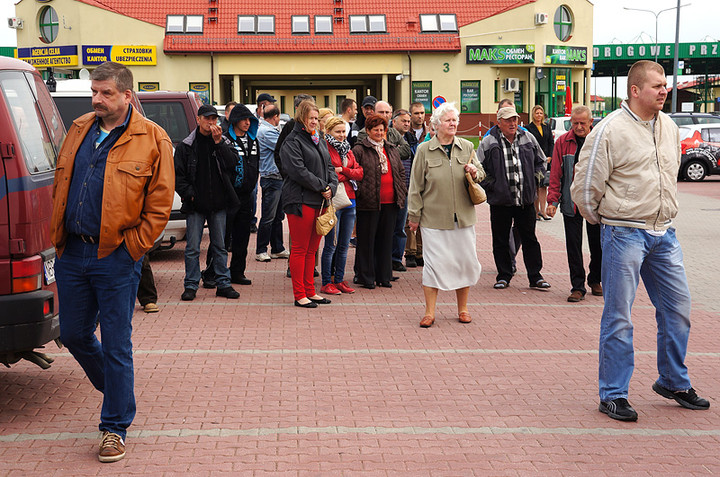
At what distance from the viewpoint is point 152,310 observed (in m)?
8.72

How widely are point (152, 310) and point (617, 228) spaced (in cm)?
481

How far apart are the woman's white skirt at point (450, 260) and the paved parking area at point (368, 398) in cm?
41

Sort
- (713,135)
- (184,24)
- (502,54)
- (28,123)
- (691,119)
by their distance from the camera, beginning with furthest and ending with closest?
(502,54)
(184,24)
(691,119)
(713,135)
(28,123)

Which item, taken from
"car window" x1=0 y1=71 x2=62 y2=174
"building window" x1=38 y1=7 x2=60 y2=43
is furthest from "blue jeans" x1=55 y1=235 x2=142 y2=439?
"building window" x1=38 y1=7 x2=60 y2=43

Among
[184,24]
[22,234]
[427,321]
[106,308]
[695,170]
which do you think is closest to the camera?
[106,308]

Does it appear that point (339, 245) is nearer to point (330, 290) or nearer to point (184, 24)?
point (330, 290)

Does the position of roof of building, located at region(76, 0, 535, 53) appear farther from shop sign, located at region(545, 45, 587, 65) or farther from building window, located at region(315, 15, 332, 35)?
shop sign, located at region(545, 45, 587, 65)

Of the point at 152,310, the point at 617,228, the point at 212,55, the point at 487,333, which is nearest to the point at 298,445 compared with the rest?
the point at 617,228

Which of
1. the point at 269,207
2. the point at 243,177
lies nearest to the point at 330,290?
the point at 243,177

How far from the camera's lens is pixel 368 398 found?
19.3ft

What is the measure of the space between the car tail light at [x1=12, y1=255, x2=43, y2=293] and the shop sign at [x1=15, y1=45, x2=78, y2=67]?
4116 centimetres

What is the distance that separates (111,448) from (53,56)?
43082mm

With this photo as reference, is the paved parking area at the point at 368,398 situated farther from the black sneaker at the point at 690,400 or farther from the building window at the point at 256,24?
the building window at the point at 256,24

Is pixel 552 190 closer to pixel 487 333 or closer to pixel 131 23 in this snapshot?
pixel 487 333
